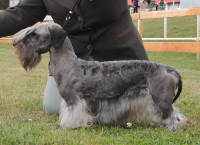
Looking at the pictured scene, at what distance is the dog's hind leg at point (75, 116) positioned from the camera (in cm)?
348

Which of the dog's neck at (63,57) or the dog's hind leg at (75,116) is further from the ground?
the dog's neck at (63,57)

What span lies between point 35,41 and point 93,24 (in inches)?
41.9

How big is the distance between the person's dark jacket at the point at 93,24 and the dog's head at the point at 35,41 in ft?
2.55

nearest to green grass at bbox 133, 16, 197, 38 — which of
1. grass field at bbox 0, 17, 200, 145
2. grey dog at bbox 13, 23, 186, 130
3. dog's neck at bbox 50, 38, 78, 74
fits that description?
grass field at bbox 0, 17, 200, 145

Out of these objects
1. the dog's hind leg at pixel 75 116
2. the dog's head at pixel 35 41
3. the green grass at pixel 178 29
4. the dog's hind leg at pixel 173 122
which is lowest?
the green grass at pixel 178 29

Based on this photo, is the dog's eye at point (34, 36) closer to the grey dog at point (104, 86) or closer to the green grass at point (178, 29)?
the grey dog at point (104, 86)

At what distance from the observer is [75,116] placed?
3480mm

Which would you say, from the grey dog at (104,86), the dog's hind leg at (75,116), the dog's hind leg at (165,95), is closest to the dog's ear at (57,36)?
the grey dog at (104,86)

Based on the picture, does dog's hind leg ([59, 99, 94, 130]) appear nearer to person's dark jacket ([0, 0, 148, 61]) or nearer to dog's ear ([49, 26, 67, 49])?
dog's ear ([49, 26, 67, 49])

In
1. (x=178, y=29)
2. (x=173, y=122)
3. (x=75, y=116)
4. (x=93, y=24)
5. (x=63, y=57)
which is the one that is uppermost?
(x=93, y=24)

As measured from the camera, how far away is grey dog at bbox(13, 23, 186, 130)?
3.47 m

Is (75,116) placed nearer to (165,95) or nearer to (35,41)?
(35,41)

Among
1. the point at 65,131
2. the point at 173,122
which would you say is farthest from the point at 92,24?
the point at 173,122

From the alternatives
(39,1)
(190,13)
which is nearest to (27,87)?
(39,1)
